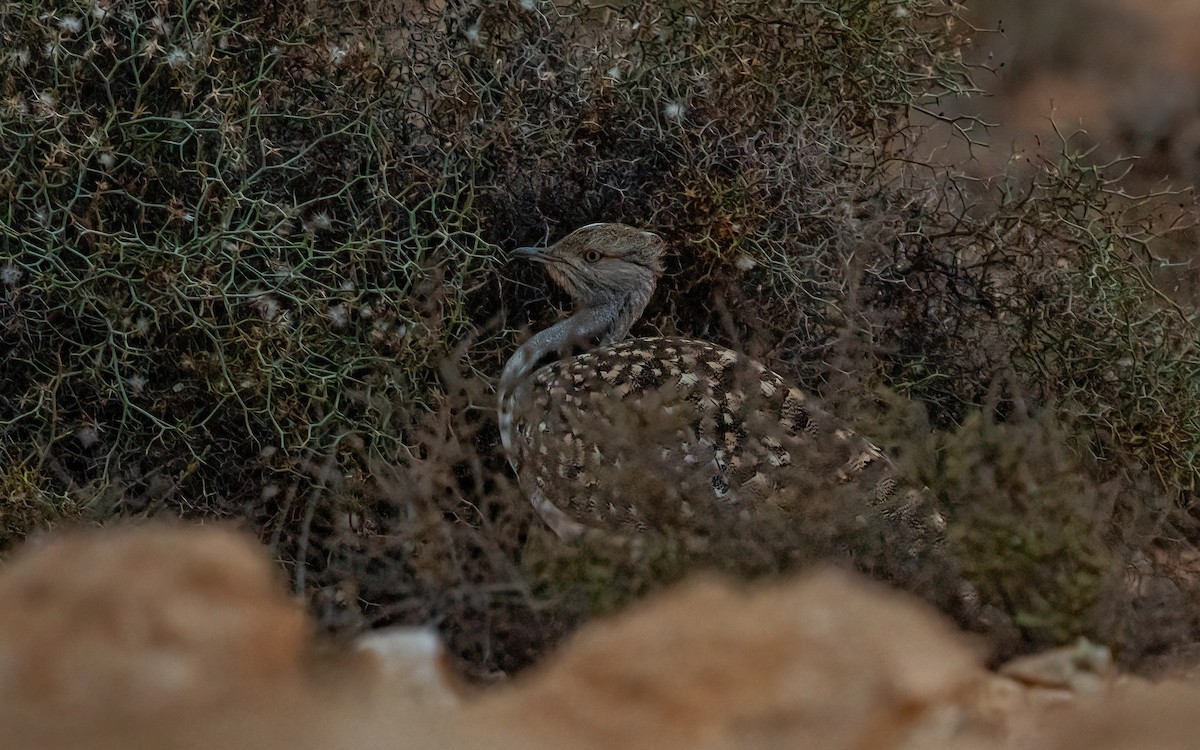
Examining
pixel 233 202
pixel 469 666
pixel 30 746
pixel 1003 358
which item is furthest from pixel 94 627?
pixel 1003 358

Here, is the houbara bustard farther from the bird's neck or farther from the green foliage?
the green foliage

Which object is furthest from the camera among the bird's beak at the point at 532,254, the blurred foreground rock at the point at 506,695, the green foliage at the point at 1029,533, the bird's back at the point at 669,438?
the bird's beak at the point at 532,254

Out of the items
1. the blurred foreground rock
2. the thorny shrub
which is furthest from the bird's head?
the blurred foreground rock

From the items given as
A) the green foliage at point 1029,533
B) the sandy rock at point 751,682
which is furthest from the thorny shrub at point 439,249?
the sandy rock at point 751,682

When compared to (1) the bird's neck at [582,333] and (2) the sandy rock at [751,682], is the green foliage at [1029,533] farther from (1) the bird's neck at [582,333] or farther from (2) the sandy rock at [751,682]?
(1) the bird's neck at [582,333]

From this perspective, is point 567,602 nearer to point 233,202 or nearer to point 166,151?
point 233,202

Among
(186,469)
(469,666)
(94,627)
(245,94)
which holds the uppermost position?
(94,627)

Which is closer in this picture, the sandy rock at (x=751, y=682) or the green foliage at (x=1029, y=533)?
Answer: the sandy rock at (x=751, y=682)
